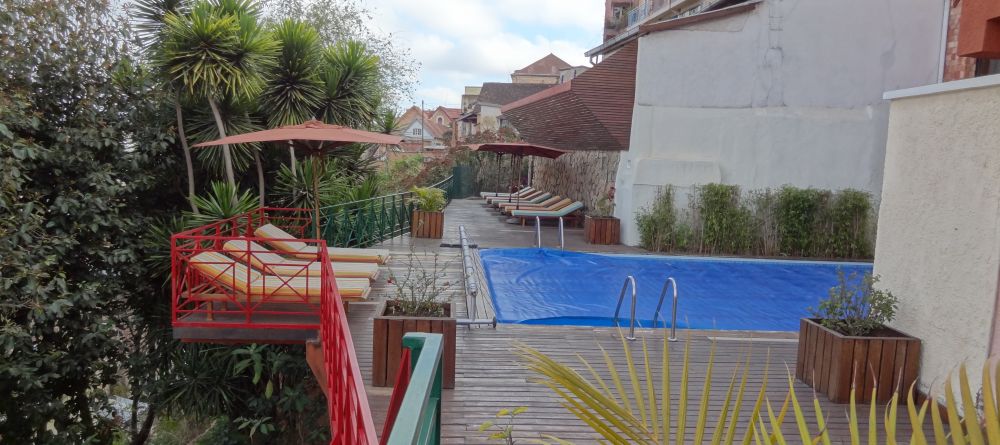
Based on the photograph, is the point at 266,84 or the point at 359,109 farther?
the point at 359,109

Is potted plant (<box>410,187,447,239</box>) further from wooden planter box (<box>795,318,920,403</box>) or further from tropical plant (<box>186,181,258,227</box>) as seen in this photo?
wooden planter box (<box>795,318,920,403</box>)

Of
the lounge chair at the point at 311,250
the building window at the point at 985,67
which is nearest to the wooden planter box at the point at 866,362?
the building window at the point at 985,67

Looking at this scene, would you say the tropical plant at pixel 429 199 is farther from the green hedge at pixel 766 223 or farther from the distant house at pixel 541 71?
the distant house at pixel 541 71

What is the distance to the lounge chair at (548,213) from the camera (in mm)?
16750

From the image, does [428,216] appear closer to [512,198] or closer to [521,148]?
[521,148]

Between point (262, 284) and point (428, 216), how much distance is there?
717 cm

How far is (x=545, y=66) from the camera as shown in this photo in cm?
7562

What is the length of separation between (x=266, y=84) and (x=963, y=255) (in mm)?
9690

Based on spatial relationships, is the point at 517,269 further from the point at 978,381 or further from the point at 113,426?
the point at 978,381

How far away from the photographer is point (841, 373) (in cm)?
532

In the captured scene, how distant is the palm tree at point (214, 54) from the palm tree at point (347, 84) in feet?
7.75

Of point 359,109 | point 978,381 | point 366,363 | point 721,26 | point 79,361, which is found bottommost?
point 79,361

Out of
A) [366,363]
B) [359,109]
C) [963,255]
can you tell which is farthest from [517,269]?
[963,255]

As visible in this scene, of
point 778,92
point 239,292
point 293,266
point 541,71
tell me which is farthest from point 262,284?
point 541,71
